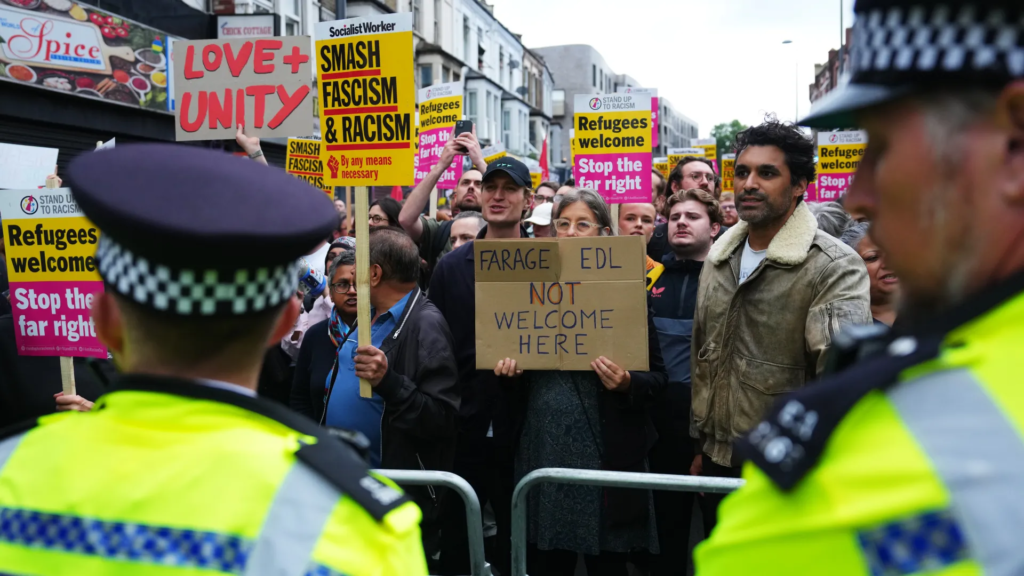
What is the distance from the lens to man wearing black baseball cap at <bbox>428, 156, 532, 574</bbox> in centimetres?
423

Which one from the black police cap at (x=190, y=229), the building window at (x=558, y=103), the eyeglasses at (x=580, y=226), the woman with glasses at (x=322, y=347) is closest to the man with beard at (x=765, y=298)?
the eyeglasses at (x=580, y=226)

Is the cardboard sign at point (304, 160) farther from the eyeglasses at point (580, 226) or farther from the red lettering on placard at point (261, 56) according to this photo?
the eyeglasses at point (580, 226)

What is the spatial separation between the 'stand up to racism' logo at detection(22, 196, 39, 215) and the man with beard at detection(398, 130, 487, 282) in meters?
2.46

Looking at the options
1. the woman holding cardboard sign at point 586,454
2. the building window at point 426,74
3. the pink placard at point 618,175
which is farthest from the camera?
the building window at point 426,74

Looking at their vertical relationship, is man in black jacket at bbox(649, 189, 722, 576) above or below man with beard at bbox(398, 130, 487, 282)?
below

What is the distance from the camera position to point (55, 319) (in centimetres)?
405

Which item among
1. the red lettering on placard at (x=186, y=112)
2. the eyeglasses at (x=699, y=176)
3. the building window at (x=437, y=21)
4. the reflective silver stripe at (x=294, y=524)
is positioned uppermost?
the building window at (x=437, y=21)

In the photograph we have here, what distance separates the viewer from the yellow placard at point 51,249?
4172mm

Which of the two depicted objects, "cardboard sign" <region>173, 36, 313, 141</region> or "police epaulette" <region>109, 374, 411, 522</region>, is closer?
"police epaulette" <region>109, 374, 411, 522</region>

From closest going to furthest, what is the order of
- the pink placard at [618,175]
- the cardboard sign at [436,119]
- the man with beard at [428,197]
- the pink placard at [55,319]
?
the pink placard at [55,319]
the man with beard at [428,197]
the pink placard at [618,175]
the cardboard sign at [436,119]

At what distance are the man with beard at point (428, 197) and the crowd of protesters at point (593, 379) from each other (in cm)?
149

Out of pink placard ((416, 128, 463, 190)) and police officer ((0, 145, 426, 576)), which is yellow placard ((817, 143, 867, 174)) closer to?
pink placard ((416, 128, 463, 190))

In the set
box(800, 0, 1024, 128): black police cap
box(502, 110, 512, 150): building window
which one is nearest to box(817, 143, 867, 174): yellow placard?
box(800, 0, 1024, 128): black police cap

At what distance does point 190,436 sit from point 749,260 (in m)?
3.05
